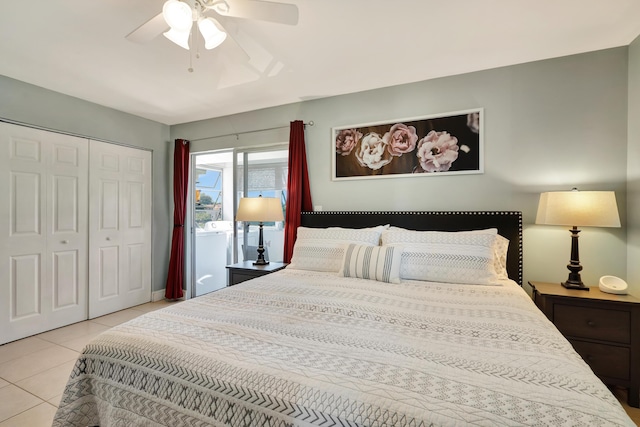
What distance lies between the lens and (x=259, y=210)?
3.17m

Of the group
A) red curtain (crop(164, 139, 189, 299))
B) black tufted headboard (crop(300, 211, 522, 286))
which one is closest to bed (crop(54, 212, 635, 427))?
black tufted headboard (crop(300, 211, 522, 286))

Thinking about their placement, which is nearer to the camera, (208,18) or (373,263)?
(208,18)

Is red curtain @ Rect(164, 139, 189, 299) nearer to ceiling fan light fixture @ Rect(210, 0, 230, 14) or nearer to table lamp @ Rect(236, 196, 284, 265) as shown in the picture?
table lamp @ Rect(236, 196, 284, 265)

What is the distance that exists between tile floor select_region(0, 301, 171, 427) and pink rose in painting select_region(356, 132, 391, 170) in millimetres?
3081

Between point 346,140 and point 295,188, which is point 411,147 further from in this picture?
point 295,188

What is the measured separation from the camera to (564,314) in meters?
2.09

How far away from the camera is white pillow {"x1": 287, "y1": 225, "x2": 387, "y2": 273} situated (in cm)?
257

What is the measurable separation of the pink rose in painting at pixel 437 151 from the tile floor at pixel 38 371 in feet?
11.0

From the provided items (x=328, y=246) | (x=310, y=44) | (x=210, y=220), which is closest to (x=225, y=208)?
(x=210, y=220)

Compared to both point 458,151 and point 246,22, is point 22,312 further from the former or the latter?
point 458,151

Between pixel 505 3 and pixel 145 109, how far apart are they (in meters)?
3.78

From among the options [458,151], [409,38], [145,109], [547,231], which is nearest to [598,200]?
[547,231]

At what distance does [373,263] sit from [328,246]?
1.69 feet

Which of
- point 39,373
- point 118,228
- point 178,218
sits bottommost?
point 39,373
